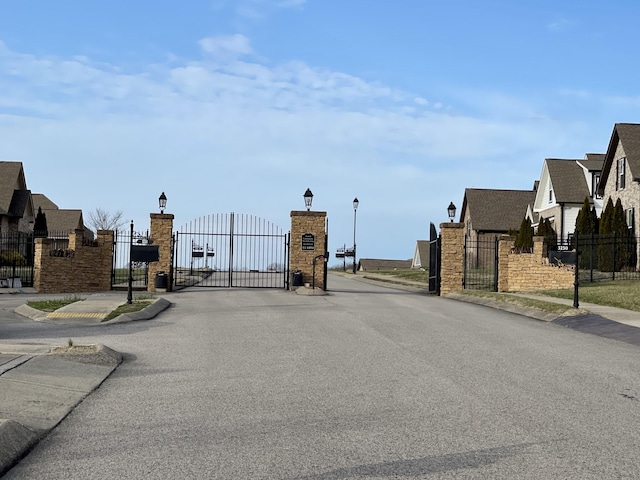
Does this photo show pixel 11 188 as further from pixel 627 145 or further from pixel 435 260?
pixel 627 145

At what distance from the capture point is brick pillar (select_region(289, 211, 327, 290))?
29.2 m

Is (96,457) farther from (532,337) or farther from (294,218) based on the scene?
(294,218)

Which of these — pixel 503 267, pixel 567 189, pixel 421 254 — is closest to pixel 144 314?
pixel 503 267

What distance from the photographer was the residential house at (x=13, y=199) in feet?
164

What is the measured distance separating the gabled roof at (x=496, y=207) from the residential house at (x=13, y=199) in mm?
34105

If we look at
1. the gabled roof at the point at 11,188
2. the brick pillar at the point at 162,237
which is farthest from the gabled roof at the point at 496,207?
the brick pillar at the point at 162,237

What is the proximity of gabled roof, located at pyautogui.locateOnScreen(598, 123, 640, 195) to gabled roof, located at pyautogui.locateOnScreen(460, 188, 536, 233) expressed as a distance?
1713 cm

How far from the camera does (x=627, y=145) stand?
1550 inches

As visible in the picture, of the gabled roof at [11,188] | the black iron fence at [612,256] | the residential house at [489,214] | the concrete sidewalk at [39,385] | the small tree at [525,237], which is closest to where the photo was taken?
the concrete sidewalk at [39,385]

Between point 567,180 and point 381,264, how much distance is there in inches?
2186

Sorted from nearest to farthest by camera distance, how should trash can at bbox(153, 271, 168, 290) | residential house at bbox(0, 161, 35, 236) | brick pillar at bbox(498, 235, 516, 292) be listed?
trash can at bbox(153, 271, 168, 290), brick pillar at bbox(498, 235, 516, 292), residential house at bbox(0, 161, 35, 236)

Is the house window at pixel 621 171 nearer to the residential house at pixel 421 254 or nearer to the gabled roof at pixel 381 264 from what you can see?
the residential house at pixel 421 254

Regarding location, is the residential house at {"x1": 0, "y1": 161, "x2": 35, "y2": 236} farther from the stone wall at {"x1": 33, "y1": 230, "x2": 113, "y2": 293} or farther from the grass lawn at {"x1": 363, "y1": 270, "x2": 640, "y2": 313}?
the grass lawn at {"x1": 363, "y1": 270, "x2": 640, "y2": 313}

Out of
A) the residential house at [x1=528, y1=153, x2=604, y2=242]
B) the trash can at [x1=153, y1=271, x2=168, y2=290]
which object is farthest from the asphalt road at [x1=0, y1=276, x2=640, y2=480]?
the residential house at [x1=528, y1=153, x2=604, y2=242]
